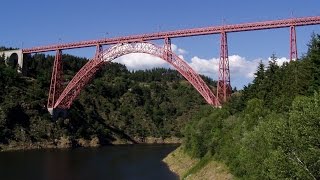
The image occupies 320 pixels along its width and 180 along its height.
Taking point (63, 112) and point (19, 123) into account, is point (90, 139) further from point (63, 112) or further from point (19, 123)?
point (19, 123)

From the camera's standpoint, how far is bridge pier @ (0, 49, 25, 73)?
319 feet

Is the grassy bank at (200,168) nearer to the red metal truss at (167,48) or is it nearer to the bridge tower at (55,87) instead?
the red metal truss at (167,48)

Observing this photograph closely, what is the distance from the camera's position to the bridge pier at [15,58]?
97281 millimetres

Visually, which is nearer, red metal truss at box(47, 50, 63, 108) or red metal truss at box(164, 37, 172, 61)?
red metal truss at box(164, 37, 172, 61)

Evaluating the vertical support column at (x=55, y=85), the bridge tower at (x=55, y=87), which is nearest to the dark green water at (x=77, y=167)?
the bridge tower at (x=55, y=87)

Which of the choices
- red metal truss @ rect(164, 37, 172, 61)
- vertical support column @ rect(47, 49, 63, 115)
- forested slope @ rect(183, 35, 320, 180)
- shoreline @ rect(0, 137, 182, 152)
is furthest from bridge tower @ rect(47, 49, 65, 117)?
forested slope @ rect(183, 35, 320, 180)

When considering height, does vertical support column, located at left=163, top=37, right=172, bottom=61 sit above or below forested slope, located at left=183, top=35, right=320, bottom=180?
above

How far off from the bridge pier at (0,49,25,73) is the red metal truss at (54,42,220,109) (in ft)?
58.9

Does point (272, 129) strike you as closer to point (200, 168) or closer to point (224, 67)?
point (200, 168)

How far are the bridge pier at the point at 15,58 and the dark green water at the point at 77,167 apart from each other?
30744 mm

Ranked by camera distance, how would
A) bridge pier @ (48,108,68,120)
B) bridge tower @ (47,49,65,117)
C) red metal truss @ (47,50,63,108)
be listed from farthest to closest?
bridge pier @ (48,108,68,120) < bridge tower @ (47,49,65,117) < red metal truss @ (47,50,63,108)

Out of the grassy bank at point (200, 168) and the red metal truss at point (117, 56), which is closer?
the grassy bank at point (200, 168)

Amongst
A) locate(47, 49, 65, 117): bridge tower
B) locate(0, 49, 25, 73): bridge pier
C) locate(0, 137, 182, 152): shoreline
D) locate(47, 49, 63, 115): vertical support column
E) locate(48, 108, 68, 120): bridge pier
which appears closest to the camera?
locate(0, 137, 182, 152): shoreline

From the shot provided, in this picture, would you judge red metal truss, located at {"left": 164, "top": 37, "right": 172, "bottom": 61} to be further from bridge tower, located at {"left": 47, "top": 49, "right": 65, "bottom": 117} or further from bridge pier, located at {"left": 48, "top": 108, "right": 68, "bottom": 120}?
bridge pier, located at {"left": 48, "top": 108, "right": 68, "bottom": 120}
